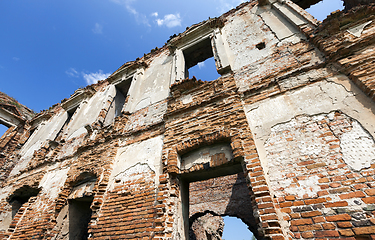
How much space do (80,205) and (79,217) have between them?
308 millimetres

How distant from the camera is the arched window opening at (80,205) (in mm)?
4449

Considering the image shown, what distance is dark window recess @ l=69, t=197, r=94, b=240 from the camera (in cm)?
446

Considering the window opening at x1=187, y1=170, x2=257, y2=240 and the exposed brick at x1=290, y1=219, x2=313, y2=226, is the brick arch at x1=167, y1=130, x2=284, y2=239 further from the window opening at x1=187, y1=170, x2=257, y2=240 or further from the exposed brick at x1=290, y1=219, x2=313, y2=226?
the window opening at x1=187, y1=170, x2=257, y2=240

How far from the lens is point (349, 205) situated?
1.89m

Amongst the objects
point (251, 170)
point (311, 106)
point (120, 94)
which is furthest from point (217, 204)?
point (311, 106)

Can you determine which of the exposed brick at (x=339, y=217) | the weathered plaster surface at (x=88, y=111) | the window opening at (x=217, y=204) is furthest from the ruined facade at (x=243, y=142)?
the window opening at (x=217, y=204)

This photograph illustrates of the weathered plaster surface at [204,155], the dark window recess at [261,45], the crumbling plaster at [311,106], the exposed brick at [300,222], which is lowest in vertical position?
the exposed brick at [300,222]

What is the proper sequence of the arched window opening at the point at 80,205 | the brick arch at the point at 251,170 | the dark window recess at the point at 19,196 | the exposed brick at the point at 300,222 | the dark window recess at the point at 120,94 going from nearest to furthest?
the exposed brick at the point at 300,222
the brick arch at the point at 251,170
the arched window opening at the point at 80,205
the dark window recess at the point at 19,196
the dark window recess at the point at 120,94

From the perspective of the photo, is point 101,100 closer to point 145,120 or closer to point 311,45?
point 145,120

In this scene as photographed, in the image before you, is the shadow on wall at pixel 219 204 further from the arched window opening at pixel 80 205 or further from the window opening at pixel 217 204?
the arched window opening at pixel 80 205

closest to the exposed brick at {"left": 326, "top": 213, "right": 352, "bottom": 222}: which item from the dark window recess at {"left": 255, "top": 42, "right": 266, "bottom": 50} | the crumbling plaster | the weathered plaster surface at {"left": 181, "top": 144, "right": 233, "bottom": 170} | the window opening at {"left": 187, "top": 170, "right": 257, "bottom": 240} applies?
the crumbling plaster

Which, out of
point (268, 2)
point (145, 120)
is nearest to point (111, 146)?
point (145, 120)

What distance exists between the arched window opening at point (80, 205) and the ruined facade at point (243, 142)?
3 centimetres

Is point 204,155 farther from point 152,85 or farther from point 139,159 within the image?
point 152,85
